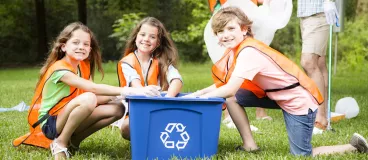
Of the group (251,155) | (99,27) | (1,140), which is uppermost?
(251,155)

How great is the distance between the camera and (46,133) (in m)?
3.44

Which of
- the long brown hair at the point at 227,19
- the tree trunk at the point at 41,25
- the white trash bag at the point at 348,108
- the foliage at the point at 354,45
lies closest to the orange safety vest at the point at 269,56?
the long brown hair at the point at 227,19

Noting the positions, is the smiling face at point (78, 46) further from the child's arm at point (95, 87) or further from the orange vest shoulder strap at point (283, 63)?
→ the orange vest shoulder strap at point (283, 63)

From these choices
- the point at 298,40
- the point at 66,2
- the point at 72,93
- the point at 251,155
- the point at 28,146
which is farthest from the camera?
the point at 66,2

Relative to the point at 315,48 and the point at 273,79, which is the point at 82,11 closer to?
the point at 315,48

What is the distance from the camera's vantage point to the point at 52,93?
3463 millimetres

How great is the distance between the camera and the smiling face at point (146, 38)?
12.7 feet

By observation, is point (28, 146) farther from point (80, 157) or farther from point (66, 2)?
point (66, 2)

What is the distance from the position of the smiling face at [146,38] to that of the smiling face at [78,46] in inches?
17.1

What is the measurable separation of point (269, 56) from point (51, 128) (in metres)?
1.45

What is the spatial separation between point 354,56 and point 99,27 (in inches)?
420

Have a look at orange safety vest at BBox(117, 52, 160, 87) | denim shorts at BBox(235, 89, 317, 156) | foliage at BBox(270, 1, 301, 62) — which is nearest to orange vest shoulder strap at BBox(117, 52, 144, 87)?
orange safety vest at BBox(117, 52, 160, 87)

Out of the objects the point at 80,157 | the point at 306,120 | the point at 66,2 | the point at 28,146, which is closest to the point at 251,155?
the point at 306,120

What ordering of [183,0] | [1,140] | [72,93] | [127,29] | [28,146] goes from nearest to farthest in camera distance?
[72,93] < [28,146] < [1,140] < [127,29] < [183,0]
